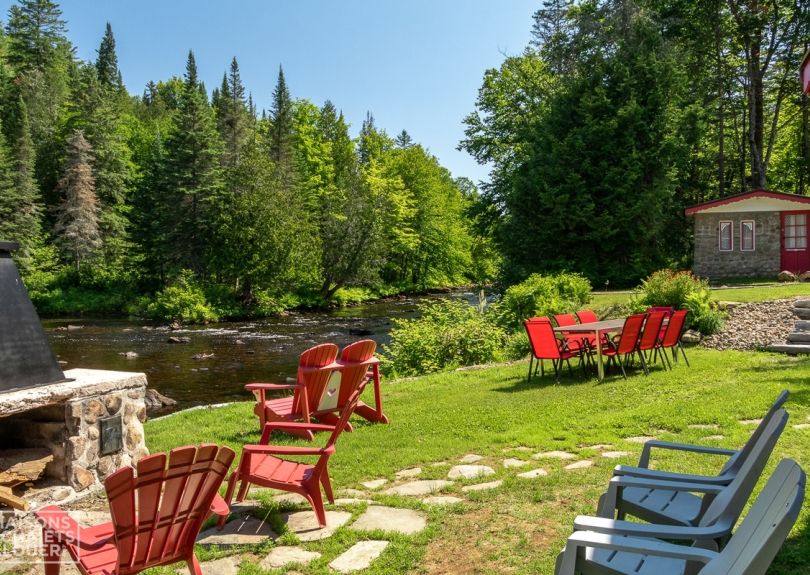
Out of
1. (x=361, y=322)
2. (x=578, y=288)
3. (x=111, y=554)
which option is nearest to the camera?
(x=111, y=554)

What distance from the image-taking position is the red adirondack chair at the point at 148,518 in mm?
2689

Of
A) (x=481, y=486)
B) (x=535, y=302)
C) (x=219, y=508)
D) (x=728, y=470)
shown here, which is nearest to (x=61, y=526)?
(x=219, y=508)

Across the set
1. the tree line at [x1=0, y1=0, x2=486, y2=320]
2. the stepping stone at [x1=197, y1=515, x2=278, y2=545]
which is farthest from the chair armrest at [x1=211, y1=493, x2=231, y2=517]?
the tree line at [x1=0, y1=0, x2=486, y2=320]

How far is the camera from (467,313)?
14.2m

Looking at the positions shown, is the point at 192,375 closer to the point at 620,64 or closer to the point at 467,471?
the point at 467,471

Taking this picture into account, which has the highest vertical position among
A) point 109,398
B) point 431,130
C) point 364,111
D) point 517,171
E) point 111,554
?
point 364,111

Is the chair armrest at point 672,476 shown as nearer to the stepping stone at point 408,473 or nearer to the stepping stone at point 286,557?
the stepping stone at point 286,557

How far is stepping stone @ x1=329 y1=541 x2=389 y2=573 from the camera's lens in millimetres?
3334

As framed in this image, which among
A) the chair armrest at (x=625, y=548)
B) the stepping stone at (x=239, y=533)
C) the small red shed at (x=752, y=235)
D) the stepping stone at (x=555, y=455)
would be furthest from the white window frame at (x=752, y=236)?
the chair armrest at (x=625, y=548)

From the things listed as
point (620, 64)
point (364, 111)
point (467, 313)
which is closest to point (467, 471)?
point (467, 313)

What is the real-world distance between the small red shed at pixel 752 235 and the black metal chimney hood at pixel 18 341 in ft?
73.3

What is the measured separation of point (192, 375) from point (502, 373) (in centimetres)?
867

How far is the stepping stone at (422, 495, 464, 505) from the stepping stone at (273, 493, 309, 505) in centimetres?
87

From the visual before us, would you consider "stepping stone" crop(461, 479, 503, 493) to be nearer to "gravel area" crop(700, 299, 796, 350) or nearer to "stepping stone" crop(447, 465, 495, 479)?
"stepping stone" crop(447, 465, 495, 479)
